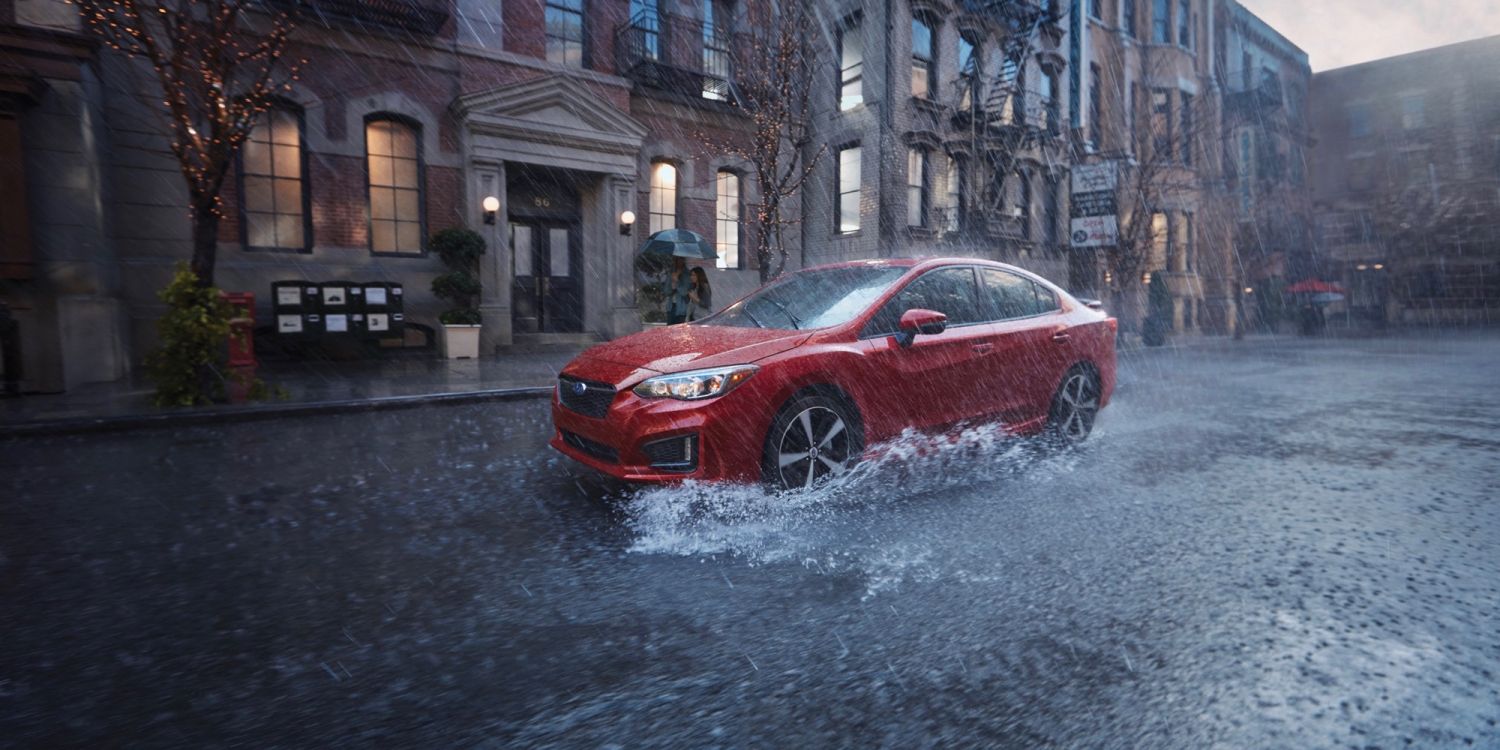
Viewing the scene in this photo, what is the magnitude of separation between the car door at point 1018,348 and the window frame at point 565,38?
13352mm

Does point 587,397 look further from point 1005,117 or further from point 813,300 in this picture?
point 1005,117

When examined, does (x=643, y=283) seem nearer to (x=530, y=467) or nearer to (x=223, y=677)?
(x=530, y=467)

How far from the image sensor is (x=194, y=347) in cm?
825

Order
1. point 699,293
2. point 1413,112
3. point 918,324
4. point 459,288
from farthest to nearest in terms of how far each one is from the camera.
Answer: point 1413,112
point 459,288
point 699,293
point 918,324

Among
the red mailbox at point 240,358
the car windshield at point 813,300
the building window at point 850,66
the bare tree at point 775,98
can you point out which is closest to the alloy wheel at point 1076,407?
the car windshield at point 813,300

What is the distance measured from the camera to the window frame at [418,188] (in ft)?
48.0

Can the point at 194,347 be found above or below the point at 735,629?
above

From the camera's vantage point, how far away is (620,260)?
1733cm

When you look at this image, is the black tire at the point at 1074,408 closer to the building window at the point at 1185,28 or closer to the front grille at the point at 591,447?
the front grille at the point at 591,447

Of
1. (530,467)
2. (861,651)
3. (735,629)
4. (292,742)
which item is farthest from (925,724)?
(530,467)

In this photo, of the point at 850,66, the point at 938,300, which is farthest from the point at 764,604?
the point at 850,66

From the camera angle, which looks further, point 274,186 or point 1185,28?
point 1185,28

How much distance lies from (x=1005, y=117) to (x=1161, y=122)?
6991 mm

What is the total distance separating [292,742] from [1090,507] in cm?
394
